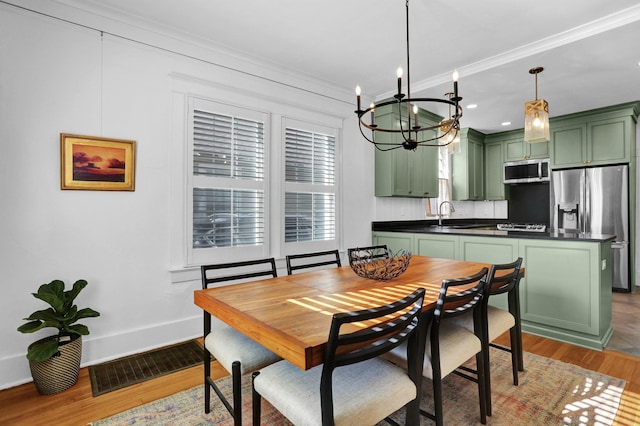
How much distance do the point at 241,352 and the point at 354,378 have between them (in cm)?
61

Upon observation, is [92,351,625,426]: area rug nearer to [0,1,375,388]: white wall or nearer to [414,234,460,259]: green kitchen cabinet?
[0,1,375,388]: white wall

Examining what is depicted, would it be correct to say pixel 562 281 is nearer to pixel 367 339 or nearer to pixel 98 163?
pixel 367 339

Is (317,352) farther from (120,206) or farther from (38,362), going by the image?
(120,206)

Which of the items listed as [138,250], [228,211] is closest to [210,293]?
[138,250]

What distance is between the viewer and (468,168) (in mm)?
5742

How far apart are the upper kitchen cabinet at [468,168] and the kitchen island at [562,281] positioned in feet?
8.17

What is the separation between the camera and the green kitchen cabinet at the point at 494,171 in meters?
5.95

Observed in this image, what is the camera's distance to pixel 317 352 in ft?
3.68

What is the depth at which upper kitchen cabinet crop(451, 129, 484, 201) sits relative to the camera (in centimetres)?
570

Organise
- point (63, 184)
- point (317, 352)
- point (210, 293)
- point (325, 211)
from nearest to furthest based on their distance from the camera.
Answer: point (317, 352), point (210, 293), point (63, 184), point (325, 211)

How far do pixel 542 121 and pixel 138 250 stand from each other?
357 cm

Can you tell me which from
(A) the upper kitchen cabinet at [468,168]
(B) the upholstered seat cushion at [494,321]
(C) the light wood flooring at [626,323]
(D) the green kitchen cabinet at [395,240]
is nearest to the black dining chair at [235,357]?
(B) the upholstered seat cushion at [494,321]

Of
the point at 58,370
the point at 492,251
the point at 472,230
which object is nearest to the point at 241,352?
the point at 58,370

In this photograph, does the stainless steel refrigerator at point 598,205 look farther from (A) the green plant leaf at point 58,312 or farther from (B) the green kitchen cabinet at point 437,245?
(A) the green plant leaf at point 58,312
